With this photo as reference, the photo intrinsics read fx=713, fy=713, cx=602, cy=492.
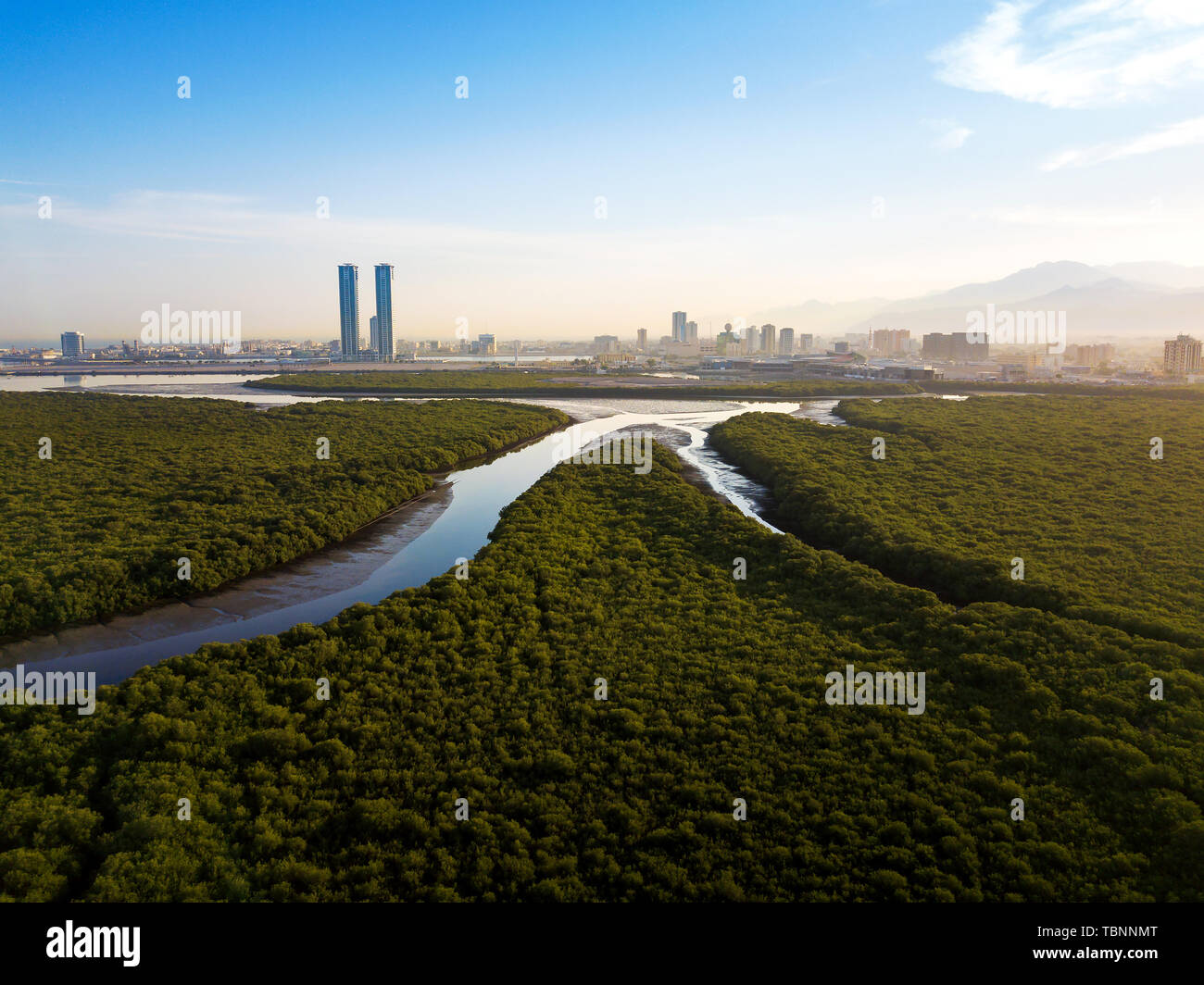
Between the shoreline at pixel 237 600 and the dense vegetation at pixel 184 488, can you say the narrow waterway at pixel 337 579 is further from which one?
the dense vegetation at pixel 184 488

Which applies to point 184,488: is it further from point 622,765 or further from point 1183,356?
point 1183,356

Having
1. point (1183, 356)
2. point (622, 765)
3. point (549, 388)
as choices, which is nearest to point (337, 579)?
point (622, 765)

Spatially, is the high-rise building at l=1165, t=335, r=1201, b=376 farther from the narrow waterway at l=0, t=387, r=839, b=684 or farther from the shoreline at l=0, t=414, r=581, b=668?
the shoreline at l=0, t=414, r=581, b=668

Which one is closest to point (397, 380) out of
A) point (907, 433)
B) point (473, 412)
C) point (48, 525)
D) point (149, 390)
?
point (149, 390)

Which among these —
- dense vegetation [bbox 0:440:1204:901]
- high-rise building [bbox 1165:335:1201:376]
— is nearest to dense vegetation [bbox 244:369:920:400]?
high-rise building [bbox 1165:335:1201:376]

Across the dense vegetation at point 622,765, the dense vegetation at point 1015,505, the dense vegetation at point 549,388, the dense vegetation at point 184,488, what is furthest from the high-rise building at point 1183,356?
the dense vegetation at point 622,765
